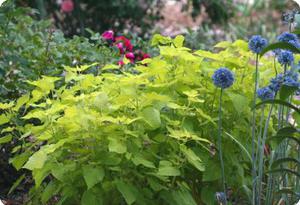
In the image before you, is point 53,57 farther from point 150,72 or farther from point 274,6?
point 274,6

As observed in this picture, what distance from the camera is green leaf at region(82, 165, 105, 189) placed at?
214 centimetres

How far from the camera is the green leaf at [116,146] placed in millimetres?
2094

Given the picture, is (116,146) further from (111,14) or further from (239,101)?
(111,14)

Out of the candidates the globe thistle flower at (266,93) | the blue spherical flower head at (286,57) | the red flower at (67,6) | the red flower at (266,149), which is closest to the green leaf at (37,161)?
the globe thistle flower at (266,93)

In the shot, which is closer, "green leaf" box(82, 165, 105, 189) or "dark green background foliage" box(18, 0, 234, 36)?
"green leaf" box(82, 165, 105, 189)

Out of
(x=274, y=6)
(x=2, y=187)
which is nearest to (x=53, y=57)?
(x=2, y=187)

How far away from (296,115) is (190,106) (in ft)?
1.54

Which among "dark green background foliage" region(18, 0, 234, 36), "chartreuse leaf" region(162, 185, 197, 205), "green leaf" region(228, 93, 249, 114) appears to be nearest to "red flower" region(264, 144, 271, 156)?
"green leaf" region(228, 93, 249, 114)

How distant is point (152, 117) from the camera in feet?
7.32

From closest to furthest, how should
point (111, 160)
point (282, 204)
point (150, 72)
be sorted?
1. point (111, 160)
2. point (150, 72)
3. point (282, 204)

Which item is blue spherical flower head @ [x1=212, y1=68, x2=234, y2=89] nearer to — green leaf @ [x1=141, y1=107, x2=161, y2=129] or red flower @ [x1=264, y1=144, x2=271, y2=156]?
green leaf @ [x1=141, y1=107, x2=161, y2=129]

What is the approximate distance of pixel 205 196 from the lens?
2.54 meters

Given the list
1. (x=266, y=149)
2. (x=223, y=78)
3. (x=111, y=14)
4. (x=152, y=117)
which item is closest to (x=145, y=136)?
(x=152, y=117)

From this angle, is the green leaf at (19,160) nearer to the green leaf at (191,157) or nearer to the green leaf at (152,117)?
the green leaf at (152,117)
